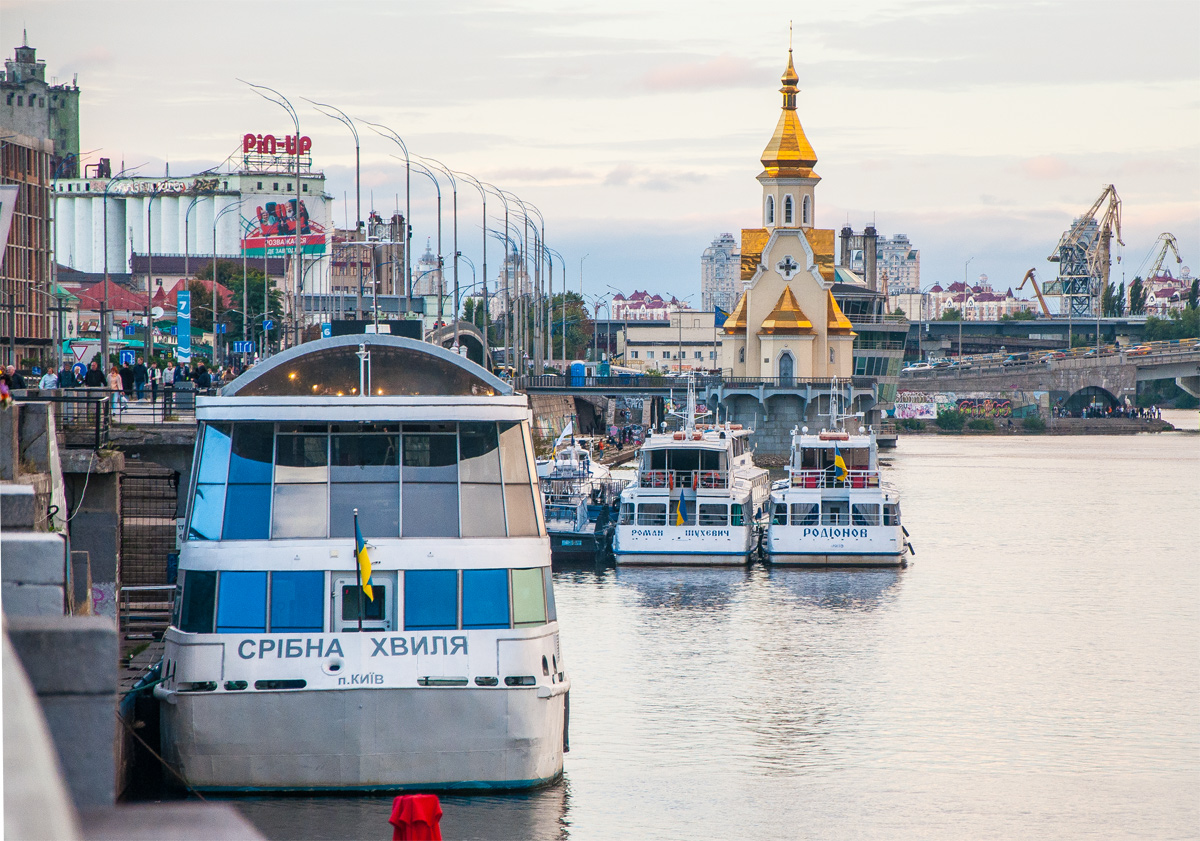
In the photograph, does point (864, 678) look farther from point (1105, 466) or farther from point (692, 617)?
point (1105, 466)

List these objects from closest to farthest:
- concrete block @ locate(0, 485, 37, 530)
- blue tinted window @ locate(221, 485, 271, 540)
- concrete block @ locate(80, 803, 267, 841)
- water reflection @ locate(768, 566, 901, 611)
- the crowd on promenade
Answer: concrete block @ locate(80, 803, 267, 841) → concrete block @ locate(0, 485, 37, 530) → blue tinted window @ locate(221, 485, 271, 540) → the crowd on promenade → water reflection @ locate(768, 566, 901, 611)

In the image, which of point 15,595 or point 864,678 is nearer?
point 15,595

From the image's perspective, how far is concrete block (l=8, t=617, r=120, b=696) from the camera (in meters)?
5.56

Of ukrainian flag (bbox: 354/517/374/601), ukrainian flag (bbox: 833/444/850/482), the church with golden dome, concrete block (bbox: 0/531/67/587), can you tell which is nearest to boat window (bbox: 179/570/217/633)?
ukrainian flag (bbox: 354/517/374/601)

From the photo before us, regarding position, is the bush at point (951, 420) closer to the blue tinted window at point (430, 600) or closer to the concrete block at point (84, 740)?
the blue tinted window at point (430, 600)

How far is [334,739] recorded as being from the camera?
1947cm

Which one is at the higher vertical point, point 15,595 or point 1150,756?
point 15,595

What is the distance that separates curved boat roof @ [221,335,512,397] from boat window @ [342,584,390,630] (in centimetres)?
300

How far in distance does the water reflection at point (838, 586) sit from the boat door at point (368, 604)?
26553mm

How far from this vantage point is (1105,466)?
340 ft

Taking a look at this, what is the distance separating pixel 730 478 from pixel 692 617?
40.8ft

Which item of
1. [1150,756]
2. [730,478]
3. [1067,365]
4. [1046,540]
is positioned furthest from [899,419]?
[1150,756]

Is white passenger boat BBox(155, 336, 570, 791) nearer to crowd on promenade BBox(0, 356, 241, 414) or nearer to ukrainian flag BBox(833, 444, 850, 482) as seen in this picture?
crowd on promenade BBox(0, 356, 241, 414)

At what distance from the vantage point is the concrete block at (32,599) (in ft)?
40.4
